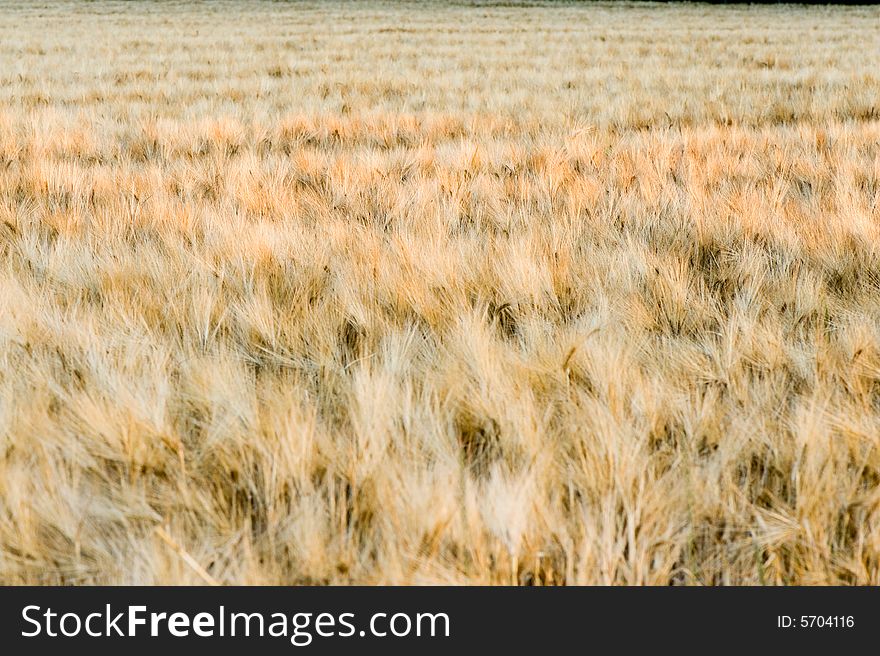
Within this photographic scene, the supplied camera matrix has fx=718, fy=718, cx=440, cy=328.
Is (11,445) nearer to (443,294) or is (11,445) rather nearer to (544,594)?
(544,594)

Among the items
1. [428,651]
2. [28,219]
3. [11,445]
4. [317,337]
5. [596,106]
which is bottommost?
[428,651]

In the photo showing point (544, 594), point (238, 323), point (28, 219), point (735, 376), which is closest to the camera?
point (544, 594)

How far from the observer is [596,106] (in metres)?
6.50

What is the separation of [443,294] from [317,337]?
0.42 m

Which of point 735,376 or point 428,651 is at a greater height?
point 735,376

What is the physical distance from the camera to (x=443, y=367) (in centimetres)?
153

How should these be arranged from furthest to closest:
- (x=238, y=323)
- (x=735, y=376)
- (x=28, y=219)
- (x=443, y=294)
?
(x=28, y=219)
(x=443, y=294)
(x=238, y=323)
(x=735, y=376)

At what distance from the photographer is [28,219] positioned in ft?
9.21

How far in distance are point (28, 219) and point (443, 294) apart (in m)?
1.84

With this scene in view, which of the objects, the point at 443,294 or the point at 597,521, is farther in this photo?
the point at 443,294

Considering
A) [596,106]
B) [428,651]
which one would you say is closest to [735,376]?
[428,651]

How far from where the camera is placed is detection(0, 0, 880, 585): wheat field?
42.0 inches

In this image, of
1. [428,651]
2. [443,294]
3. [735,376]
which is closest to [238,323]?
[443,294]

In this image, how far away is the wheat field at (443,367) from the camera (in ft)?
3.50
